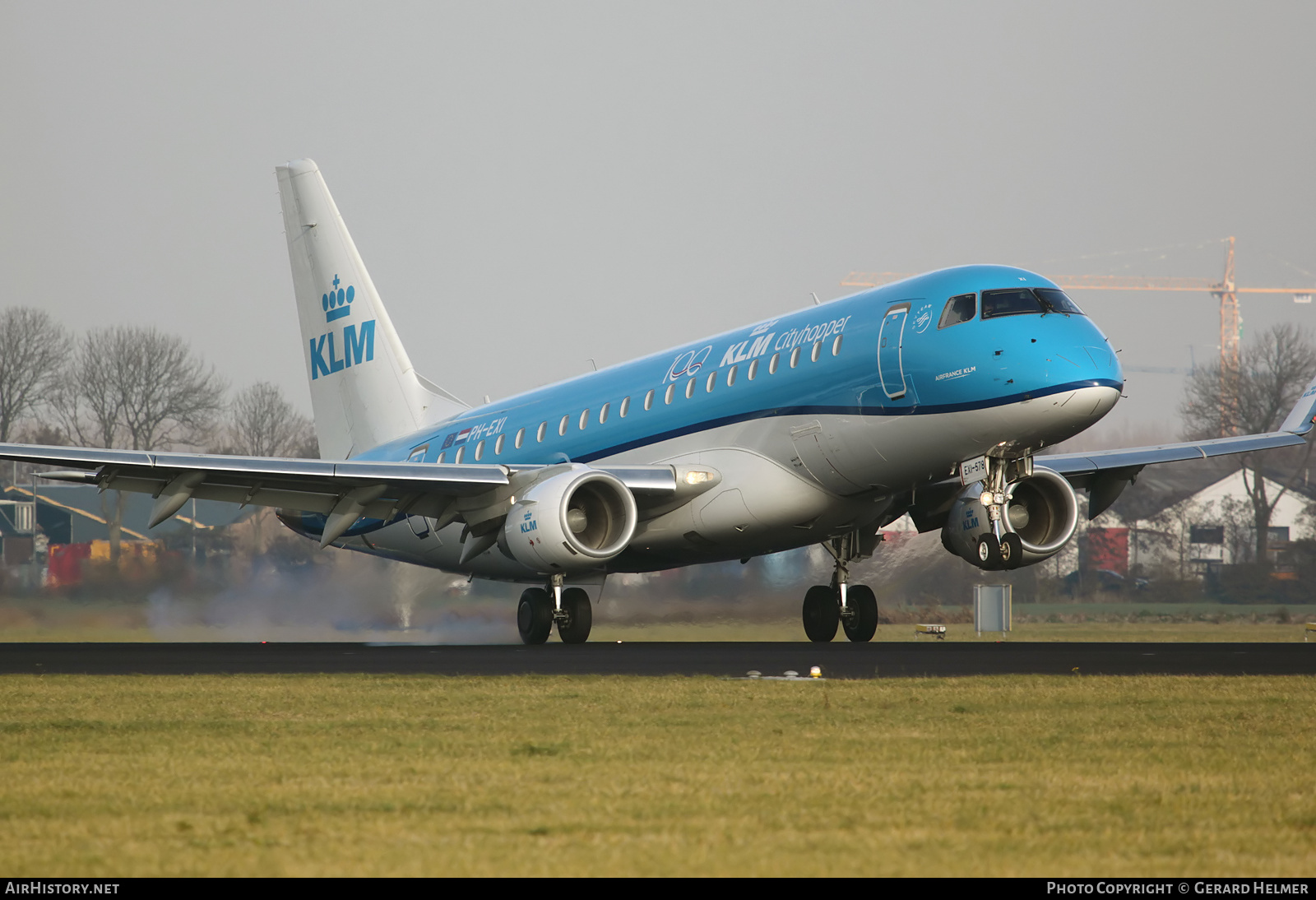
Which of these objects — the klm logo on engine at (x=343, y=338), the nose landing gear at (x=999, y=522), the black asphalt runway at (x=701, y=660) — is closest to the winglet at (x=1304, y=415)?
the black asphalt runway at (x=701, y=660)

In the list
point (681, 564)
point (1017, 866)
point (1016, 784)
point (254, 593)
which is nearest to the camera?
point (1017, 866)

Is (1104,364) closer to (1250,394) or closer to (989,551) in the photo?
(989,551)

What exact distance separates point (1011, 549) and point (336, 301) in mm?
17408

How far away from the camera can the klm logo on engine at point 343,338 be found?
31781 millimetres

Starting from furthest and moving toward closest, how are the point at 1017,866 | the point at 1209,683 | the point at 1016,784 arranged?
1. the point at 1209,683
2. the point at 1016,784
3. the point at 1017,866

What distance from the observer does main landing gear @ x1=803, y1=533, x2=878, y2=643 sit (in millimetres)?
24672

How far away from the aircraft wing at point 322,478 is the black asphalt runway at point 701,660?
7.61ft

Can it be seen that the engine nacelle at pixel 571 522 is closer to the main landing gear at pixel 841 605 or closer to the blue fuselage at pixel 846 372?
the blue fuselage at pixel 846 372

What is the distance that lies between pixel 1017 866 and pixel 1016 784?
198cm

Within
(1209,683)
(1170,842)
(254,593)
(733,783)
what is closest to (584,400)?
(254,593)

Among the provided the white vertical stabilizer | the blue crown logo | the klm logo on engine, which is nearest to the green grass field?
the white vertical stabilizer

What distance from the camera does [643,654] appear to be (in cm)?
1942

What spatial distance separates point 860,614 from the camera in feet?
81.3
